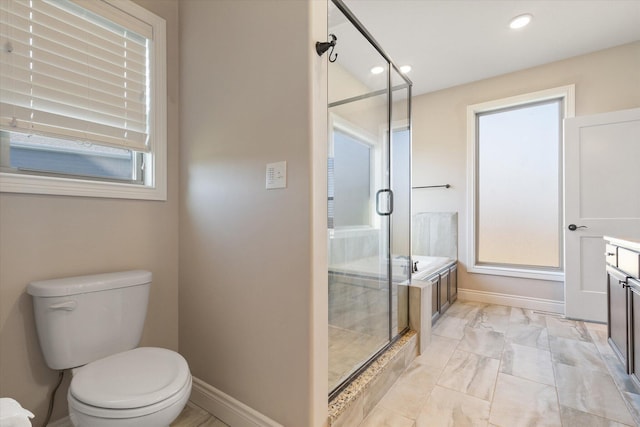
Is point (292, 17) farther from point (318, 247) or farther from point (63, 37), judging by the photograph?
point (63, 37)

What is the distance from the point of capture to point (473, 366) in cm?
199

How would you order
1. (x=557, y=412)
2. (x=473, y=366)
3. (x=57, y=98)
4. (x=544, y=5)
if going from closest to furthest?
1. (x=57, y=98)
2. (x=557, y=412)
3. (x=473, y=366)
4. (x=544, y=5)

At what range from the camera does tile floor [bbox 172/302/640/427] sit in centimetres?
148

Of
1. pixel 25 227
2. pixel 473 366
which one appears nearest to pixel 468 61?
pixel 473 366

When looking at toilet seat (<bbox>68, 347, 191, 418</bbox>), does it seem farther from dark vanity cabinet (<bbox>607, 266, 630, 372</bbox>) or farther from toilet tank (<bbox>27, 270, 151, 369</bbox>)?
dark vanity cabinet (<bbox>607, 266, 630, 372</bbox>)

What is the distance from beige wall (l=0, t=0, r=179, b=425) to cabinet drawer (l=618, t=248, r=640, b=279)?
250cm

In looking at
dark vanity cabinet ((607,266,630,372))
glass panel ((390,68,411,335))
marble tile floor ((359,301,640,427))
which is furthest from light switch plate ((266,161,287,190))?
dark vanity cabinet ((607,266,630,372))

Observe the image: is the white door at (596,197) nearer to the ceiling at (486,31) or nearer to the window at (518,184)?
the window at (518,184)

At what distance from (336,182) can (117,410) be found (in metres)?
1.37

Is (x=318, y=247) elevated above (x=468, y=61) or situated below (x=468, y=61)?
below

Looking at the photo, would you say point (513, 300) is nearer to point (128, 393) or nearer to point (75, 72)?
point (128, 393)

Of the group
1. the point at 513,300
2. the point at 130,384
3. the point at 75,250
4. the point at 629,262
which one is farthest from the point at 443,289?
the point at 75,250

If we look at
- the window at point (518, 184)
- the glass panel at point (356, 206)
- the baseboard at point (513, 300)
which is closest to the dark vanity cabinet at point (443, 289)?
the baseboard at point (513, 300)

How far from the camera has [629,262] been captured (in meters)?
1.57
